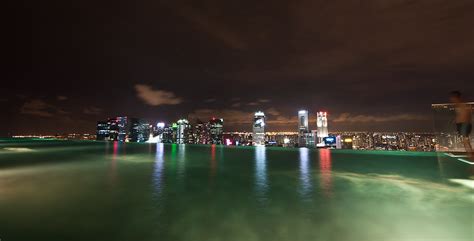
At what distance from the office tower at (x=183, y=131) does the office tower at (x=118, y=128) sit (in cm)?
1345

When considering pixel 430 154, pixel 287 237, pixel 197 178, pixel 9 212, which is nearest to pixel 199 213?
pixel 287 237

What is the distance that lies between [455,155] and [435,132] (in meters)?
1.21

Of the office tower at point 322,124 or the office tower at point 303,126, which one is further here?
the office tower at point 303,126

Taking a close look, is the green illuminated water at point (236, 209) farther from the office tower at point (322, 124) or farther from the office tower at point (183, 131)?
the office tower at point (183, 131)

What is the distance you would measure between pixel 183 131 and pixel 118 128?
17277mm

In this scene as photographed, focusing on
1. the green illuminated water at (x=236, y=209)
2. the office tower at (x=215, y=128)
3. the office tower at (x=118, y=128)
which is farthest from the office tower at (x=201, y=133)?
the green illuminated water at (x=236, y=209)

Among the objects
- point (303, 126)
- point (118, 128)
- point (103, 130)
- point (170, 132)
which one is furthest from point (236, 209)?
point (103, 130)

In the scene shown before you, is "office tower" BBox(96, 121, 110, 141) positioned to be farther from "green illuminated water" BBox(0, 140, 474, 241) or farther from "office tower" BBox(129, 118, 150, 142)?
"green illuminated water" BBox(0, 140, 474, 241)

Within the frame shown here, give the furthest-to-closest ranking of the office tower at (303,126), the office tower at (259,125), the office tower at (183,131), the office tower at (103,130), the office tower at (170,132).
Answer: the office tower at (259,125)
the office tower at (183,131)
the office tower at (103,130)
the office tower at (170,132)
the office tower at (303,126)

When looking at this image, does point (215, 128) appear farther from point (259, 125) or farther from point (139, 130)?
point (139, 130)

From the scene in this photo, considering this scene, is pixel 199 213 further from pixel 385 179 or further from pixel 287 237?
pixel 385 179

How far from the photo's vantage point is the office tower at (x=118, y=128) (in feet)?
240

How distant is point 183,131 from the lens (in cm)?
8056

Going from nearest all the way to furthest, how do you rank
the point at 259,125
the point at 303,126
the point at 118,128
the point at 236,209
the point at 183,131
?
1. the point at 236,209
2. the point at 303,126
3. the point at 118,128
4. the point at 183,131
5. the point at 259,125
